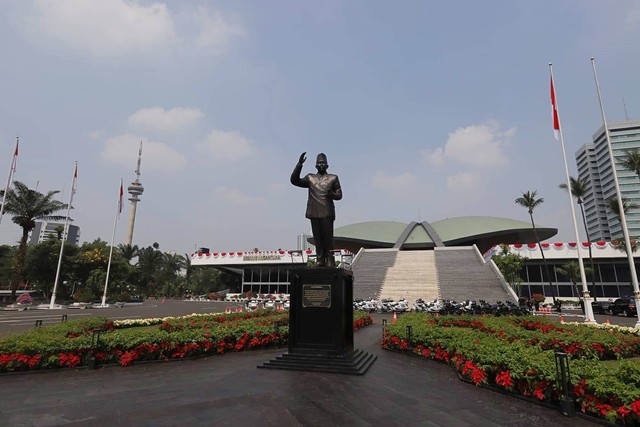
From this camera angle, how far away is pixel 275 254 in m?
54.1

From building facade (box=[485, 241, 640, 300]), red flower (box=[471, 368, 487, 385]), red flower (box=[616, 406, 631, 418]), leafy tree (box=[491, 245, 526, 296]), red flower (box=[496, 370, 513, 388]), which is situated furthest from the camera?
building facade (box=[485, 241, 640, 300])

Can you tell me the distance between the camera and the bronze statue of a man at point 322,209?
8305 millimetres

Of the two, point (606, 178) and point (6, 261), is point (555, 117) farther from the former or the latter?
point (606, 178)

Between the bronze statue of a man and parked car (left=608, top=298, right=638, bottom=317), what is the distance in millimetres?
26541

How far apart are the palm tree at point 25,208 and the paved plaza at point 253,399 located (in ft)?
117

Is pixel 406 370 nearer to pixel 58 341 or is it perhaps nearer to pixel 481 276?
pixel 58 341

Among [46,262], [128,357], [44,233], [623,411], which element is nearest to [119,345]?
[128,357]

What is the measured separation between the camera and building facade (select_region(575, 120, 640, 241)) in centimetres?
8862

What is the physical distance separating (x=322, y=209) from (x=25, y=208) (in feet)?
131

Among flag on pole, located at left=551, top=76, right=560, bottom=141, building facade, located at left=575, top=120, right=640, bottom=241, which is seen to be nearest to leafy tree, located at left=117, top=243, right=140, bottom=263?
flag on pole, located at left=551, top=76, right=560, bottom=141

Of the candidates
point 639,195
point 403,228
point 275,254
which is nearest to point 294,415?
point 275,254

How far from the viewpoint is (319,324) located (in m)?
7.60

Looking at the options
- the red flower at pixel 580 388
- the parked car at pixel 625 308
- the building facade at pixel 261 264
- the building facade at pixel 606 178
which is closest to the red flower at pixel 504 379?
the red flower at pixel 580 388

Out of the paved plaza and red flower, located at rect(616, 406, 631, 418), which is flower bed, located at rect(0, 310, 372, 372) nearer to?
the paved plaza
